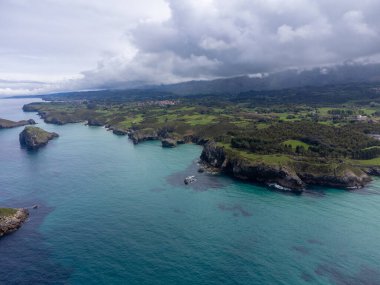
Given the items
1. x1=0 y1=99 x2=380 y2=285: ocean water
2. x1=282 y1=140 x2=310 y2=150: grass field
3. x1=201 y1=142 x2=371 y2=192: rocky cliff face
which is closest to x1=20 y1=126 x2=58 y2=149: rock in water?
x1=0 y1=99 x2=380 y2=285: ocean water

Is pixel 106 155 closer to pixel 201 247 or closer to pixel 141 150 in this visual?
pixel 141 150

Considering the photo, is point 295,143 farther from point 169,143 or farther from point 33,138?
point 33,138

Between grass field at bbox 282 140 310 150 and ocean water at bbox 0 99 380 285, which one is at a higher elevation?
grass field at bbox 282 140 310 150

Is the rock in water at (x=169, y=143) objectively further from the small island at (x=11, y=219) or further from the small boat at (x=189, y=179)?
the small island at (x=11, y=219)

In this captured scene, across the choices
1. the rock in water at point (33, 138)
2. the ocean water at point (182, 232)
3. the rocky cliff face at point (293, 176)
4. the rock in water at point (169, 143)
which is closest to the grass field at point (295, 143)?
the rocky cliff face at point (293, 176)

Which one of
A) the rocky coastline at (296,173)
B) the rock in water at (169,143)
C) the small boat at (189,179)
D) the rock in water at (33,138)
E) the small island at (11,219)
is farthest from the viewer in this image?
the rock in water at (33,138)

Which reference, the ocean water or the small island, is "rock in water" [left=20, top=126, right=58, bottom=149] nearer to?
the ocean water

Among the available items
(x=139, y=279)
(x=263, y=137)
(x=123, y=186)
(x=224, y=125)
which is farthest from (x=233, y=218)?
(x=224, y=125)
